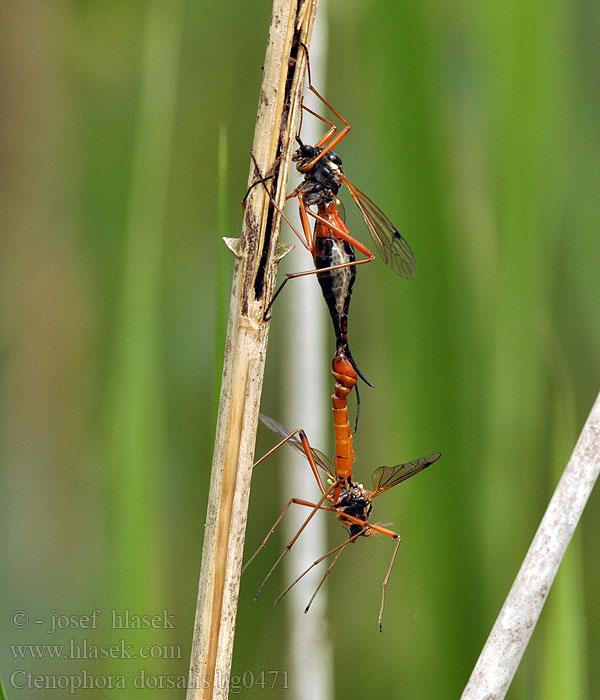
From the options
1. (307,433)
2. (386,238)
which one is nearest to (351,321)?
(307,433)

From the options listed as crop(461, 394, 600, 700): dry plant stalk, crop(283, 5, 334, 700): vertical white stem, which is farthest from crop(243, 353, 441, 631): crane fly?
crop(461, 394, 600, 700): dry plant stalk

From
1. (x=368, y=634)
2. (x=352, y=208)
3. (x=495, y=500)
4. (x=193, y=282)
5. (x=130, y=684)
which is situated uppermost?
(x=352, y=208)

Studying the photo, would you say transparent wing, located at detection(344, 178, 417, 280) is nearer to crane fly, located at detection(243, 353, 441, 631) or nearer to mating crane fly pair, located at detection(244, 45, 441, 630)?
mating crane fly pair, located at detection(244, 45, 441, 630)

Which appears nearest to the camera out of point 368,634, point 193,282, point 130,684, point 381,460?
point 130,684

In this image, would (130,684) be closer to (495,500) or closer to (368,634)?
(495,500)

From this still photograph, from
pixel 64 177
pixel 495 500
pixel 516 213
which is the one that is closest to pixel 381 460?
pixel 495 500

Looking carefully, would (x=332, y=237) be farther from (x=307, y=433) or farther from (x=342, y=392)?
(x=307, y=433)

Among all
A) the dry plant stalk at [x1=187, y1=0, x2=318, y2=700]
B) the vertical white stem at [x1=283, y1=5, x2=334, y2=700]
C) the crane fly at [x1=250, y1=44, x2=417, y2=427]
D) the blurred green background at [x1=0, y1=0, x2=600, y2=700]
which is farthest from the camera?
the vertical white stem at [x1=283, y1=5, x2=334, y2=700]
